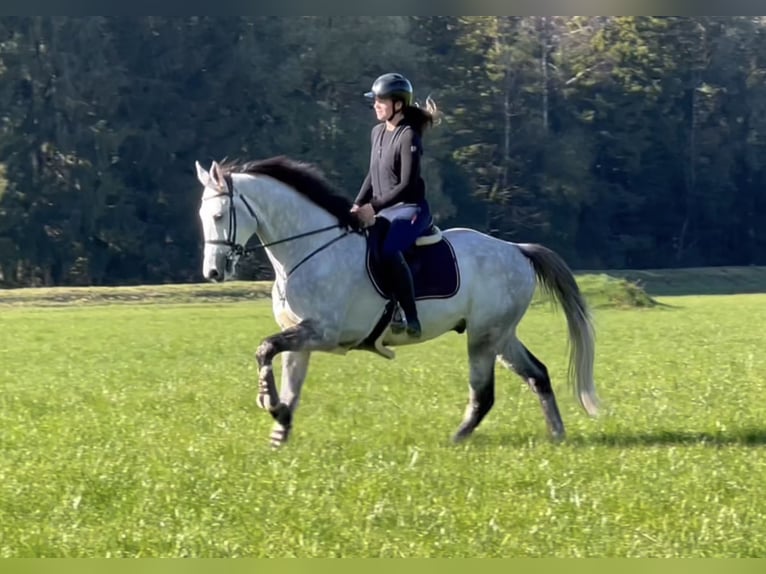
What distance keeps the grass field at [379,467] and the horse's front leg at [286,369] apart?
0.85 feet

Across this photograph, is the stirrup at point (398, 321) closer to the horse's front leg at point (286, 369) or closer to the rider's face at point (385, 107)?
the horse's front leg at point (286, 369)

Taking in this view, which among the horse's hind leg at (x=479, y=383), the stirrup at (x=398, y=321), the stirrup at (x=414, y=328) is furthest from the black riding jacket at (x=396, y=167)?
the horse's hind leg at (x=479, y=383)

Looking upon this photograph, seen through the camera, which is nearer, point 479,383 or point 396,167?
point 396,167

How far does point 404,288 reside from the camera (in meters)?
11.2

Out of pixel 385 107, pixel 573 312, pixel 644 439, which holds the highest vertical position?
pixel 385 107

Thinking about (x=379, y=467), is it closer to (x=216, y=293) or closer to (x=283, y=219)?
(x=283, y=219)

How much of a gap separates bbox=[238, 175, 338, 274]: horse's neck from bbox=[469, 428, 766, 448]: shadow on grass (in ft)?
Result: 7.07

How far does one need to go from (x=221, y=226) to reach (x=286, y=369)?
1.47 m

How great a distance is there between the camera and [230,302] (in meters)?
48.5

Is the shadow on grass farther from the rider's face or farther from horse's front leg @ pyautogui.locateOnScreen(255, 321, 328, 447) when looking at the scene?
the rider's face

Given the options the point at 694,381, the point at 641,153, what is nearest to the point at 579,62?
the point at 641,153

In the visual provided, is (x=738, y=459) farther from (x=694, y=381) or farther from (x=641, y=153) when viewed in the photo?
(x=641, y=153)

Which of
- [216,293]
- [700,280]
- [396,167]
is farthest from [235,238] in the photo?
[700,280]

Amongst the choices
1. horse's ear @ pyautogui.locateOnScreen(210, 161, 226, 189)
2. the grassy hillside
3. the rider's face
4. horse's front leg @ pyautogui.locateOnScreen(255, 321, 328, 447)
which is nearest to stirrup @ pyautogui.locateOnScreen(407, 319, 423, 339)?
horse's front leg @ pyautogui.locateOnScreen(255, 321, 328, 447)
